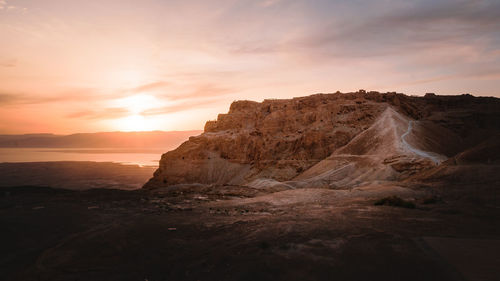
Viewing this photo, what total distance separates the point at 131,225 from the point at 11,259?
11.7 feet

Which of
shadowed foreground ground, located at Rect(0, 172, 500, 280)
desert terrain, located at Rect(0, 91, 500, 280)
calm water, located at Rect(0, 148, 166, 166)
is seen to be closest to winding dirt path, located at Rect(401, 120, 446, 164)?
desert terrain, located at Rect(0, 91, 500, 280)

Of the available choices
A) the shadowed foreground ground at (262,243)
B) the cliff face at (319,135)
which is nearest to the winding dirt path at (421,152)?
the cliff face at (319,135)

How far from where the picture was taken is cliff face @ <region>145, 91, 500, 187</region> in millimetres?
32531

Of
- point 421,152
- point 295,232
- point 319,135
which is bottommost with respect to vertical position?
point 295,232

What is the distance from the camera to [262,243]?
743 cm

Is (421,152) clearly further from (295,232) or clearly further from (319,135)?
(295,232)

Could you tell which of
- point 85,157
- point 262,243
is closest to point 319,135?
point 262,243

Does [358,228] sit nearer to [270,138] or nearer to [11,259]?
[11,259]

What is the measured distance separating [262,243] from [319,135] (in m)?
31.5

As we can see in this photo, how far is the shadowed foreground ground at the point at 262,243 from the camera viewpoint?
5809 mm

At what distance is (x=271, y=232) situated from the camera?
8.65 meters

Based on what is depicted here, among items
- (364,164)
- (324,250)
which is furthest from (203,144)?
(324,250)

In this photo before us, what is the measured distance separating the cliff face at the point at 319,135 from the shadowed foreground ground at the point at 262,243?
19694 mm

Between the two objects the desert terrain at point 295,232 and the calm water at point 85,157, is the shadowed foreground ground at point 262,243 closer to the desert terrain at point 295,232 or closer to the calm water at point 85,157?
the desert terrain at point 295,232
